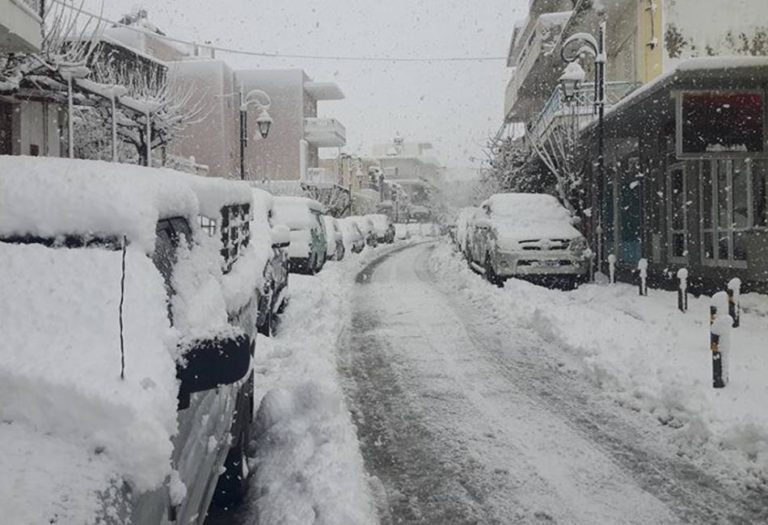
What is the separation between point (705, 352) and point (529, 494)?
4.60 m

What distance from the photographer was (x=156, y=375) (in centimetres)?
232

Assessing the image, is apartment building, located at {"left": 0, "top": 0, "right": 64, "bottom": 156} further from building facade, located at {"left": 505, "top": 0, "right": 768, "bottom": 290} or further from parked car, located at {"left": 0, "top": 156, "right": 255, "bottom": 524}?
building facade, located at {"left": 505, "top": 0, "right": 768, "bottom": 290}

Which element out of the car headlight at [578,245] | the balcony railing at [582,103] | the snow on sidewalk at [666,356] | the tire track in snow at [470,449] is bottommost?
the tire track in snow at [470,449]

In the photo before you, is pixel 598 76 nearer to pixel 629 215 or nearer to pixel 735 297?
pixel 735 297

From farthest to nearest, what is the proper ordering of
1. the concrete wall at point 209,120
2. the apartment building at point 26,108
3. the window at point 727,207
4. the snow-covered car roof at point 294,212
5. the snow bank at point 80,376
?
the concrete wall at point 209,120
the snow-covered car roof at point 294,212
the window at point 727,207
the apartment building at point 26,108
the snow bank at point 80,376

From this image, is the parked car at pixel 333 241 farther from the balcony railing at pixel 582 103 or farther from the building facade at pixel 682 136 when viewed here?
the balcony railing at pixel 582 103

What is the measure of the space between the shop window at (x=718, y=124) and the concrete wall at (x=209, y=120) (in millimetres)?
33943

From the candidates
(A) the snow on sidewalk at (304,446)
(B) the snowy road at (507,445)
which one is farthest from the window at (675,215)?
(A) the snow on sidewalk at (304,446)

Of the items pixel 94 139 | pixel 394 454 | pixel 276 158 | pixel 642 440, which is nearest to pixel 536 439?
pixel 642 440

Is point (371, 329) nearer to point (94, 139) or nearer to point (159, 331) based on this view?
point (159, 331)

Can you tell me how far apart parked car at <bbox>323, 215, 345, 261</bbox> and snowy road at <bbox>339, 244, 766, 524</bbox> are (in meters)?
14.3

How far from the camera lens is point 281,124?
162 ft

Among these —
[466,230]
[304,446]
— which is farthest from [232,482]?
[466,230]

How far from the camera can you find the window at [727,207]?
14930 mm
